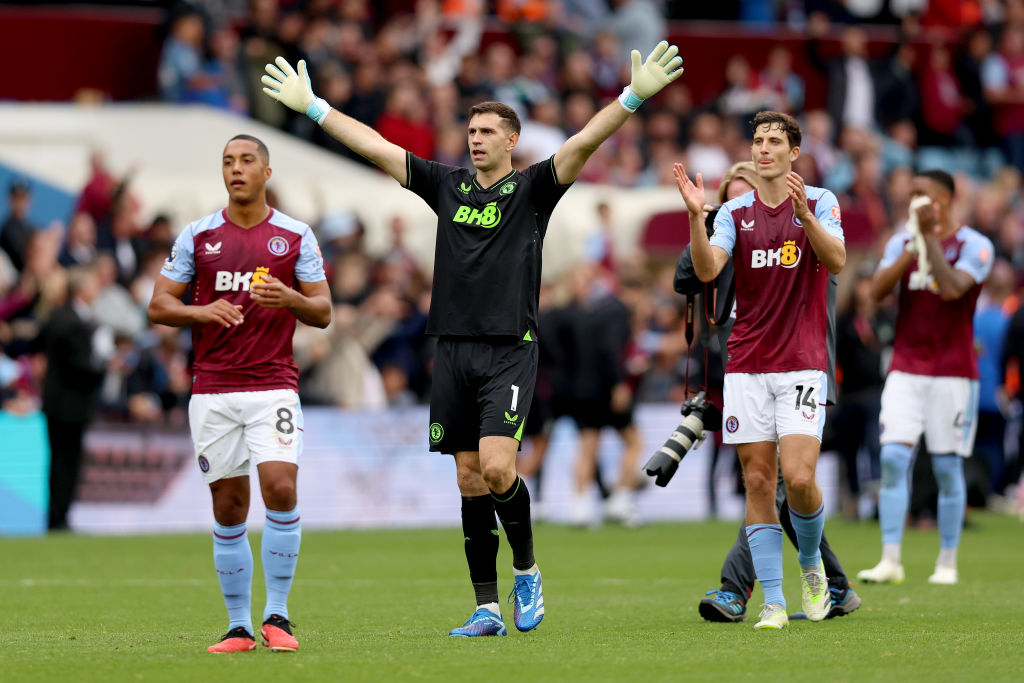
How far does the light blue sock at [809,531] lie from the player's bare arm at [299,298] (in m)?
2.70

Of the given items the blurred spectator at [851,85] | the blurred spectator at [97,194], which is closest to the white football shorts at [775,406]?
the blurred spectator at [97,194]

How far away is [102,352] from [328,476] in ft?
8.93

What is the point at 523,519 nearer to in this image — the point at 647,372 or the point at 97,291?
the point at 97,291

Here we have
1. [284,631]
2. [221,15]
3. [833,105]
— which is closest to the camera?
[284,631]

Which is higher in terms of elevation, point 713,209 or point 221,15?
point 221,15

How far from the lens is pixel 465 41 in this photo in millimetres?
24406

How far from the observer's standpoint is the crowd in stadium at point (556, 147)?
58.6ft

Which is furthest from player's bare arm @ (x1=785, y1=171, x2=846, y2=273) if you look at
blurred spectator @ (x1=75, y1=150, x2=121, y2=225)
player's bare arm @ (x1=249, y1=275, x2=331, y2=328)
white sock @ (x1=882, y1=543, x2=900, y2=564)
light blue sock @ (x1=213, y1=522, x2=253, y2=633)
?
blurred spectator @ (x1=75, y1=150, x2=121, y2=225)

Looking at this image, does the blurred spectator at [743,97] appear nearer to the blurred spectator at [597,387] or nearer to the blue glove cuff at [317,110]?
the blurred spectator at [597,387]

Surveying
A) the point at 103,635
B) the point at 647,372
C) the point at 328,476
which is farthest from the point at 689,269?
the point at 647,372

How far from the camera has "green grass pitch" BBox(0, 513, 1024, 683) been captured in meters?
7.16

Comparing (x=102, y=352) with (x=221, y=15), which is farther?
(x=221, y=15)

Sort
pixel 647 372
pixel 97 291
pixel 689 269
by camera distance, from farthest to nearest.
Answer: pixel 647 372, pixel 97 291, pixel 689 269

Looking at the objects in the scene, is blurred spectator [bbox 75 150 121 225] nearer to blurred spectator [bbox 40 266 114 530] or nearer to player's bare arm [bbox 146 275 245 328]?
blurred spectator [bbox 40 266 114 530]
